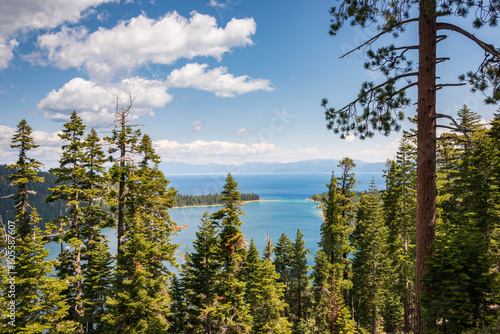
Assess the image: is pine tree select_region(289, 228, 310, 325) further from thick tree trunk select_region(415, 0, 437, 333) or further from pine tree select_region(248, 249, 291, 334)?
thick tree trunk select_region(415, 0, 437, 333)

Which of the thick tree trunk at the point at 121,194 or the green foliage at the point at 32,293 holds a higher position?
the thick tree trunk at the point at 121,194

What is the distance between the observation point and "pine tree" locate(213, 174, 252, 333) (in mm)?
16297

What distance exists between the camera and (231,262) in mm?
16750

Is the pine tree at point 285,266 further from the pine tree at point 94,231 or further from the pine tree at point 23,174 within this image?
the pine tree at point 23,174

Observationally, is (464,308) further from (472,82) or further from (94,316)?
(94,316)

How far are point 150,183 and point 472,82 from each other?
15.5m

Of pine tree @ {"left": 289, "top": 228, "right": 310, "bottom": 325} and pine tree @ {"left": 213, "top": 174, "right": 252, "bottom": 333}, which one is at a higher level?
pine tree @ {"left": 213, "top": 174, "right": 252, "bottom": 333}

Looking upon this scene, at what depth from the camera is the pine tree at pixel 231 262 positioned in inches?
642

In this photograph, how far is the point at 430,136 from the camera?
5.77m

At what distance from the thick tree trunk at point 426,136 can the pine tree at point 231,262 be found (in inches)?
453

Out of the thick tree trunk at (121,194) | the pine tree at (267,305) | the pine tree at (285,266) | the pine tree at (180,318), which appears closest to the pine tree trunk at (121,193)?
the thick tree trunk at (121,194)

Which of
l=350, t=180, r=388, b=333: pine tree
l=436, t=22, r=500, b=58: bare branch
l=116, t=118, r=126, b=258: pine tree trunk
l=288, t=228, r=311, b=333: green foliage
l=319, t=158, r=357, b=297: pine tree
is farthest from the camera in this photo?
l=288, t=228, r=311, b=333: green foliage

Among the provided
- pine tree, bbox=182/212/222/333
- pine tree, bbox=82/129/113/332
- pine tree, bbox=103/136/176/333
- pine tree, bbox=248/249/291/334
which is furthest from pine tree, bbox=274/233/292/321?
pine tree, bbox=82/129/113/332

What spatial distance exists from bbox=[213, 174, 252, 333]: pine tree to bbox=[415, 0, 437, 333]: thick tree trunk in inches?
453
